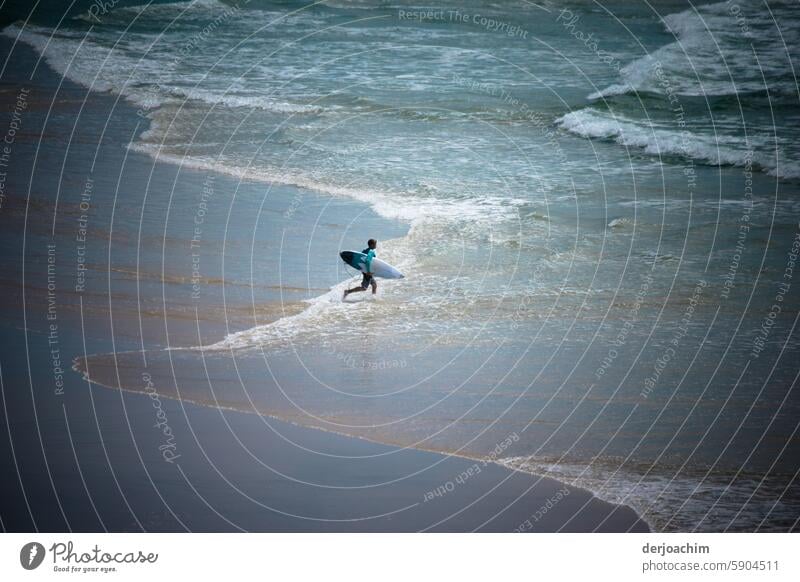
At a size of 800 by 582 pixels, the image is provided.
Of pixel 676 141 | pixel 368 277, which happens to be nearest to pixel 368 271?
pixel 368 277

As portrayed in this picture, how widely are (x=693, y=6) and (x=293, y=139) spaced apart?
34.3 ft

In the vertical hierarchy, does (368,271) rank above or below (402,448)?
above

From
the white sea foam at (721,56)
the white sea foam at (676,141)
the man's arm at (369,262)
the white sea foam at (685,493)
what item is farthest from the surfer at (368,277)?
the white sea foam at (721,56)

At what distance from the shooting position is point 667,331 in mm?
11094

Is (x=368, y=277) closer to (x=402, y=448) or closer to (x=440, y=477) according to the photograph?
(x=402, y=448)

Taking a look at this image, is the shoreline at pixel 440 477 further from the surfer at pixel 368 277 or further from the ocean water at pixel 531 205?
the surfer at pixel 368 277

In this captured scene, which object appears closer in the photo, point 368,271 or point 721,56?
point 368,271

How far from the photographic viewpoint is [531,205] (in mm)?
14727

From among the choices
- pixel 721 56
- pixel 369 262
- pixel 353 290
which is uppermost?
pixel 721 56

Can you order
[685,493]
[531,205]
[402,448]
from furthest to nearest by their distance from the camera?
[531,205], [402,448], [685,493]

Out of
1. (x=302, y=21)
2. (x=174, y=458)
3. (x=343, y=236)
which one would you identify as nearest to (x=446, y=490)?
(x=174, y=458)

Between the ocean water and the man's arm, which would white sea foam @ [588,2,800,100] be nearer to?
the ocean water

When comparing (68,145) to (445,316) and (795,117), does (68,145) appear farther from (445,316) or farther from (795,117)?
(795,117)

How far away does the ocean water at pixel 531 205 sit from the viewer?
30.5ft
